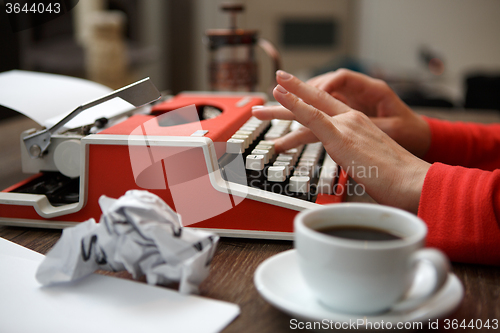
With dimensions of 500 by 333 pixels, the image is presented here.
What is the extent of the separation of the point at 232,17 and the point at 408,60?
11.3 ft

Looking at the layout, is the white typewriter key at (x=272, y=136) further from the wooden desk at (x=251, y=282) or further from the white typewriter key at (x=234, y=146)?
the wooden desk at (x=251, y=282)

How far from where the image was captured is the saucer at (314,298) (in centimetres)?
34

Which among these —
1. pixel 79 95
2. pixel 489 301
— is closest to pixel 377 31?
pixel 79 95

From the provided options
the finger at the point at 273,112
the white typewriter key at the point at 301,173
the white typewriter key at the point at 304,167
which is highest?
the finger at the point at 273,112

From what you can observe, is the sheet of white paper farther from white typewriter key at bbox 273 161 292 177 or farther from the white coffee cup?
white typewriter key at bbox 273 161 292 177

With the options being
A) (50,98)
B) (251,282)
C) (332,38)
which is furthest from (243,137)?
(332,38)

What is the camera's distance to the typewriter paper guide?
2.22ft

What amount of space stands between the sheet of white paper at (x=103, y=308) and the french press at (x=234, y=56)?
0.78m

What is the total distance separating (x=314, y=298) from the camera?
1.23 ft

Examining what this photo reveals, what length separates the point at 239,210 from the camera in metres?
0.56

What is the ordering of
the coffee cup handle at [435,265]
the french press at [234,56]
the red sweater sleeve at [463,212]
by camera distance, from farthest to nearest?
the french press at [234,56], the red sweater sleeve at [463,212], the coffee cup handle at [435,265]

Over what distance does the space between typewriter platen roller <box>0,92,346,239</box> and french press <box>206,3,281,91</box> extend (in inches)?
19.3

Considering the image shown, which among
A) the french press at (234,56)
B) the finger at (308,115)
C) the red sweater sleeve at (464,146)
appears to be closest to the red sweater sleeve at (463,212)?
the finger at (308,115)

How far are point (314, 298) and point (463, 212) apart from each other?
242 millimetres
